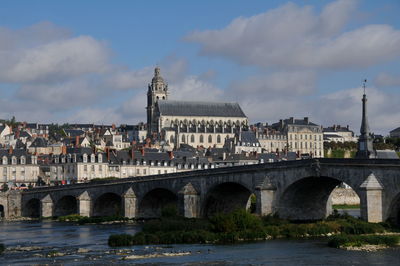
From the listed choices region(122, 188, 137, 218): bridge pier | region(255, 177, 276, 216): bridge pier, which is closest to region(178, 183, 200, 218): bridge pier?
region(122, 188, 137, 218): bridge pier

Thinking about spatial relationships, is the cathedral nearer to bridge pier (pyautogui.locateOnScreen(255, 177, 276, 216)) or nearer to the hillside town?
the hillside town

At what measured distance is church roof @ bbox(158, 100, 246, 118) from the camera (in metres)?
182

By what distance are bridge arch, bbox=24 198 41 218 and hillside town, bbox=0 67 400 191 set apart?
398 inches

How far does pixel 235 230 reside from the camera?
181 ft

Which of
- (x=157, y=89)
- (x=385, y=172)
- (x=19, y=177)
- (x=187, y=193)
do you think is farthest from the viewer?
(x=157, y=89)

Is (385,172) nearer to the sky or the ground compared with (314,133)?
nearer to the ground

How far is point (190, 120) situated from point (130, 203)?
332 feet

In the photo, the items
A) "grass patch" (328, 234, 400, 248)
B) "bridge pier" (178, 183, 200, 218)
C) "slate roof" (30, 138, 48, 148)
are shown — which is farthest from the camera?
"slate roof" (30, 138, 48, 148)

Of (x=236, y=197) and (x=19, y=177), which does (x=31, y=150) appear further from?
(x=236, y=197)

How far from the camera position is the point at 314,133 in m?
176

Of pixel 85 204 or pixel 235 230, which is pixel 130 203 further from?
pixel 235 230

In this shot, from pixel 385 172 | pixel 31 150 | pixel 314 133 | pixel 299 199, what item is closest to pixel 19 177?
pixel 31 150

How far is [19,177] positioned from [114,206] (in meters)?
26.4

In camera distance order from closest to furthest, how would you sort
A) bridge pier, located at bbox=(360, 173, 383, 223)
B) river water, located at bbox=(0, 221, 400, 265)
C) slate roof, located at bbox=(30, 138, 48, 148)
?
river water, located at bbox=(0, 221, 400, 265), bridge pier, located at bbox=(360, 173, 383, 223), slate roof, located at bbox=(30, 138, 48, 148)
